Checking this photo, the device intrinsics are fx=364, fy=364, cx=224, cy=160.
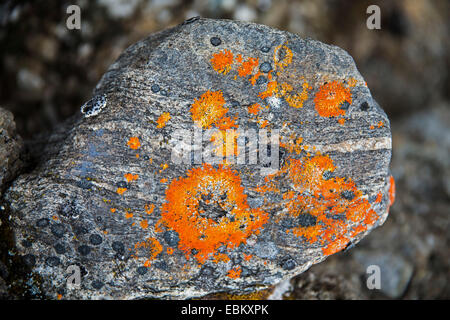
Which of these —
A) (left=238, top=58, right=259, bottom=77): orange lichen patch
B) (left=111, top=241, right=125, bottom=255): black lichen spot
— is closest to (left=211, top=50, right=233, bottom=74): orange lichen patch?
(left=238, top=58, right=259, bottom=77): orange lichen patch

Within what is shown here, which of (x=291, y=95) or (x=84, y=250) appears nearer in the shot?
(x=84, y=250)

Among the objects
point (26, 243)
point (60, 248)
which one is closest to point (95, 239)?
point (60, 248)

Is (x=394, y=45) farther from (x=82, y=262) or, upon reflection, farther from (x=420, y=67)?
(x=82, y=262)

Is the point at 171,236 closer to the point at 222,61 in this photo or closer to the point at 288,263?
the point at 288,263

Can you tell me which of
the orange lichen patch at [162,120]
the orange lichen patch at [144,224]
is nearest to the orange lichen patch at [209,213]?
the orange lichen patch at [144,224]

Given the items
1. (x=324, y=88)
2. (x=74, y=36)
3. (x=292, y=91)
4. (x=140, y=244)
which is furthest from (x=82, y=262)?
(x=74, y=36)

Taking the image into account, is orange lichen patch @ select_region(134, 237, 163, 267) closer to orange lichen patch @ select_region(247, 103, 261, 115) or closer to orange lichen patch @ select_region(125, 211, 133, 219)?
orange lichen patch @ select_region(125, 211, 133, 219)

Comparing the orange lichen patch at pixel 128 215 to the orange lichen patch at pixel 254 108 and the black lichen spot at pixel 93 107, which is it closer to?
the black lichen spot at pixel 93 107
